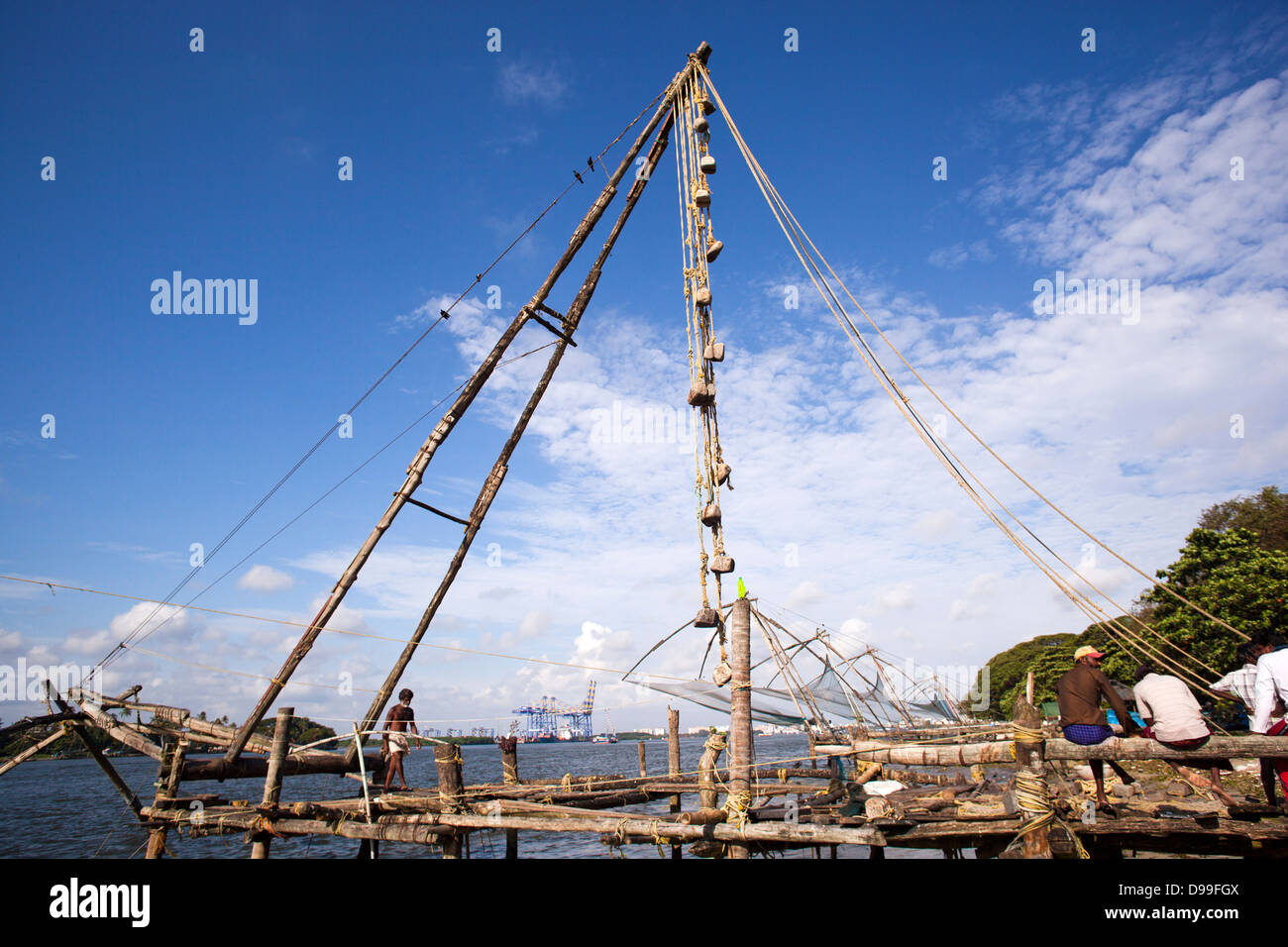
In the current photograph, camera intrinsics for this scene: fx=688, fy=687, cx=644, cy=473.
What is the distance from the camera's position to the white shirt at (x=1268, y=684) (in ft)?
25.8

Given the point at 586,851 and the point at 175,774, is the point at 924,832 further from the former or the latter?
the point at 586,851

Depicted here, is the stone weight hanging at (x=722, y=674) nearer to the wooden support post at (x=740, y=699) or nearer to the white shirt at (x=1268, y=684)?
the wooden support post at (x=740, y=699)

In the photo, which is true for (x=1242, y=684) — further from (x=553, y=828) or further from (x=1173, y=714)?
(x=553, y=828)

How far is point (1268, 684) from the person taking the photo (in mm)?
8008

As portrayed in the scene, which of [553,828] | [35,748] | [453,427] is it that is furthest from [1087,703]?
[35,748]

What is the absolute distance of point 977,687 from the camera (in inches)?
3140

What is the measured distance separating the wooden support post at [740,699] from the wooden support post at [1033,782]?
10.4ft

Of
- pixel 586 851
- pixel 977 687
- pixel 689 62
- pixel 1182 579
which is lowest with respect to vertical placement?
pixel 977 687

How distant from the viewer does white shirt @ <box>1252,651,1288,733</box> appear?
786 cm

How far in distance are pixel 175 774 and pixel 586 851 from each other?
13.1 metres

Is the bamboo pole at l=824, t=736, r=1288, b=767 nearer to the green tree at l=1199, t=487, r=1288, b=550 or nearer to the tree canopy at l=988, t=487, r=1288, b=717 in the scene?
the tree canopy at l=988, t=487, r=1288, b=717

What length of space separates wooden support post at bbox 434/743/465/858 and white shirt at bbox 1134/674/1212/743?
9139 mm

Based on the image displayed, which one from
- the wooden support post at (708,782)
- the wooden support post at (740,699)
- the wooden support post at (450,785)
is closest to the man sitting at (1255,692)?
the wooden support post at (740,699)
